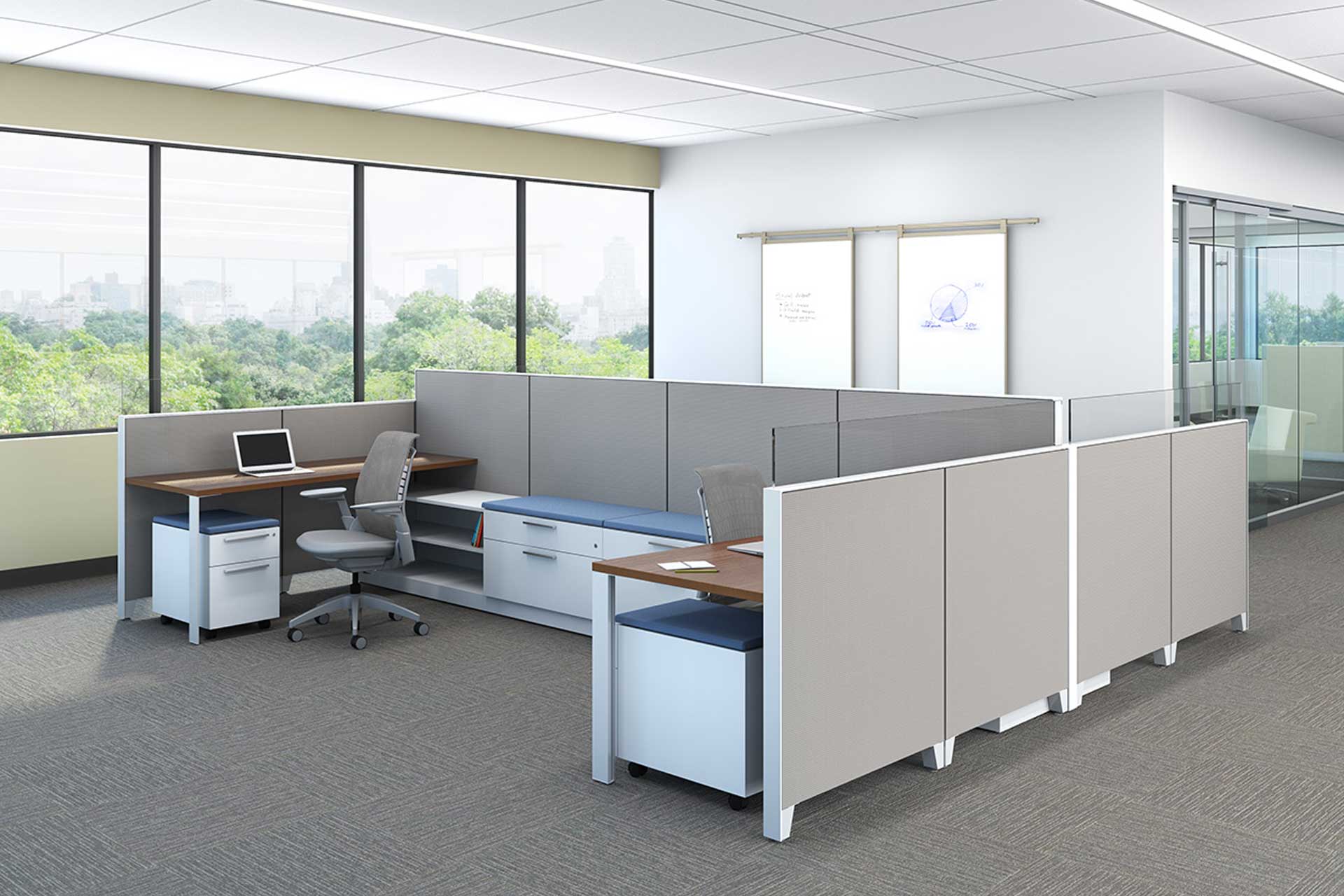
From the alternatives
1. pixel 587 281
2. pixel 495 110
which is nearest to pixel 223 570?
pixel 495 110

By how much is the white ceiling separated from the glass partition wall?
2.71ft

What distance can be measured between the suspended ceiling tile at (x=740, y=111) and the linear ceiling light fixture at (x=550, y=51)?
0.40ft

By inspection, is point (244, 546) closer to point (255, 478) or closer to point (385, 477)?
point (255, 478)

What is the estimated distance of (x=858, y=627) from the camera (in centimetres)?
339

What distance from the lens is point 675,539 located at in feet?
16.4

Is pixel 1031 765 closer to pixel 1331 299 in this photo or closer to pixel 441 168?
pixel 441 168

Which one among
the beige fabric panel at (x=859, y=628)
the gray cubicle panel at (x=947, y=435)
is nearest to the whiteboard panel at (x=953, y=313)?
the gray cubicle panel at (x=947, y=435)

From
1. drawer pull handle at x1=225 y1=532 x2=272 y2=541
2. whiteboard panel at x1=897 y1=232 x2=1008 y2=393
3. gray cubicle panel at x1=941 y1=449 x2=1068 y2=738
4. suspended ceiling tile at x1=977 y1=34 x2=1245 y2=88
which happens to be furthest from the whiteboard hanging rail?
drawer pull handle at x1=225 y1=532 x2=272 y2=541

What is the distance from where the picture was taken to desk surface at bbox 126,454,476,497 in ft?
17.7

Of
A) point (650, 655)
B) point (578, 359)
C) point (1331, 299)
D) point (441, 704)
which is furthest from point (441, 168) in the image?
point (1331, 299)

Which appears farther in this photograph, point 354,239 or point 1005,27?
point 354,239

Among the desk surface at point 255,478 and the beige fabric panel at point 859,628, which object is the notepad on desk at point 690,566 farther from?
the desk surface at point 255,478

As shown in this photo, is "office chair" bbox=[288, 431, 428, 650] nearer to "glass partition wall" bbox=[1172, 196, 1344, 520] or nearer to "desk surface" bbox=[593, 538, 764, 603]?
"desk surface" bbox=[593, 538, 764, 603]

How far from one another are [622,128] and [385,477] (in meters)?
3.65
